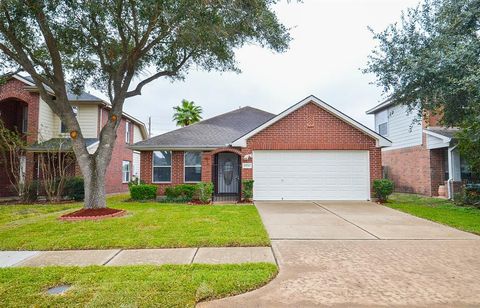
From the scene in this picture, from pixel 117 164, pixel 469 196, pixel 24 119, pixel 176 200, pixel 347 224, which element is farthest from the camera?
pixel 117 164

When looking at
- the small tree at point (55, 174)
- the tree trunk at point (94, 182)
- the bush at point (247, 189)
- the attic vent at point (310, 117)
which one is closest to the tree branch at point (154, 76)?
the tree trunk at point (94, 182)

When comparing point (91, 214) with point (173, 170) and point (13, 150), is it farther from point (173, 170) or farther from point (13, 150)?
point (13, 150)

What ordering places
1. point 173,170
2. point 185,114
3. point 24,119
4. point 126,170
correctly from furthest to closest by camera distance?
point 185,114 < point 126,170 < point 24,119 < point 173,170

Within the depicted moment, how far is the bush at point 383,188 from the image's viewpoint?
1433 cm

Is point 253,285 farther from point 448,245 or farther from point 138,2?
point 138,2

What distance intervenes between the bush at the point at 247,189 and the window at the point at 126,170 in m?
11.9

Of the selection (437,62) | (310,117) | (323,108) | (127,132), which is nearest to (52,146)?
(127,132)

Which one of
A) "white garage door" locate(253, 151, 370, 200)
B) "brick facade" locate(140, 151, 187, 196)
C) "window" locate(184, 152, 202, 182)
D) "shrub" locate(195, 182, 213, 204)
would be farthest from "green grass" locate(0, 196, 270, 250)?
"window" locate(184, 152, 202, 182)

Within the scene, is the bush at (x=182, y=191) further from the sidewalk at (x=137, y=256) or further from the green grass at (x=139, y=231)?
the sidewalk at (x=137, y=256)

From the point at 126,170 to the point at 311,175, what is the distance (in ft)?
47.7

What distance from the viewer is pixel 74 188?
630 inches

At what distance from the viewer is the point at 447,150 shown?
17.0 meters

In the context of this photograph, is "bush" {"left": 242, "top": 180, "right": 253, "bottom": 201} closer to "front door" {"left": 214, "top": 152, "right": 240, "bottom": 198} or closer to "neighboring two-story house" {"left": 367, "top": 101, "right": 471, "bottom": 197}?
"front door" {"left": 214, "top": 152, "right": 240, "bottom": 198}

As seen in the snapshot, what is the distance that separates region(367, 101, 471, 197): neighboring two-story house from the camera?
16094 millimetres
